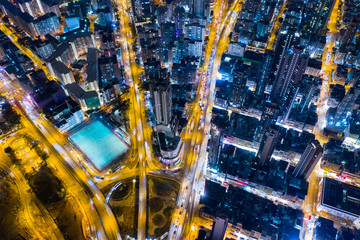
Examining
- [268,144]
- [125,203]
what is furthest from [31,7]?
[268,144]

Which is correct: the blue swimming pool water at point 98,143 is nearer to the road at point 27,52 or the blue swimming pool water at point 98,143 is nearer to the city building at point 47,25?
the road at point 27,52

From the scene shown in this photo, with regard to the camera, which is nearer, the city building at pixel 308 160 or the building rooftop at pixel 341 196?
the city building at pixel 308 160

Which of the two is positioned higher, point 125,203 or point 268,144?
point 268,144

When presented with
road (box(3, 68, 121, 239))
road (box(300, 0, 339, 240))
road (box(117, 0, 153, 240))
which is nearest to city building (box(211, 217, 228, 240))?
road (box(117, 0, 153, 240))

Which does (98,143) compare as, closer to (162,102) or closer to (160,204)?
(162,102)

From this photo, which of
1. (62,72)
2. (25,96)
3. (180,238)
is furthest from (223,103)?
(25,96)

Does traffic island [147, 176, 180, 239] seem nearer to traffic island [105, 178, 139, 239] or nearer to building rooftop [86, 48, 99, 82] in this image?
traffic island [105, 178, 139, 239]

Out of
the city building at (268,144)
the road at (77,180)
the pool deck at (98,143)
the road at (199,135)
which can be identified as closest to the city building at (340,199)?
the city building at (268,144)

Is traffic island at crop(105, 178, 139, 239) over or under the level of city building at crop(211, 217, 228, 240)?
under
